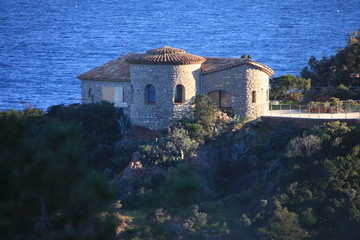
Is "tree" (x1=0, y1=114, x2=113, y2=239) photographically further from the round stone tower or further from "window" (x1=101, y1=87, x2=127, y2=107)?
"window" (x1=101, y1=87, x2=127, y2=107)

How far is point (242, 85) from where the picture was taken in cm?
4434

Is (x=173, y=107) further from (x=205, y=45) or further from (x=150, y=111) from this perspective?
(x=205, y=45)

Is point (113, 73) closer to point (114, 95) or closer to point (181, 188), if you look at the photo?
point (114, 95)

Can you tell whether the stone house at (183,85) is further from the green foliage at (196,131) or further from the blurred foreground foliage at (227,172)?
the green foliage at (196,131)

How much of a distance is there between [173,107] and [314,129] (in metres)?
8.20

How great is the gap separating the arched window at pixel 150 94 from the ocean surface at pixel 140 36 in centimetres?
3843

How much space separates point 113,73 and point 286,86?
1206cm

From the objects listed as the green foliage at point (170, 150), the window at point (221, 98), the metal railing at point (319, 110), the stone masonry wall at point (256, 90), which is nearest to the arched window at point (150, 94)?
the green foliage at point (170, 150)

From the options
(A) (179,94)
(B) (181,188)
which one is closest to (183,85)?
(A) (179,94)

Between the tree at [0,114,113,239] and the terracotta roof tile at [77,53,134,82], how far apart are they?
75.8 ft

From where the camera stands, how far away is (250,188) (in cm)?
4019

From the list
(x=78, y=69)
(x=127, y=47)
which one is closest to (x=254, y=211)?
(x=78, y=69)

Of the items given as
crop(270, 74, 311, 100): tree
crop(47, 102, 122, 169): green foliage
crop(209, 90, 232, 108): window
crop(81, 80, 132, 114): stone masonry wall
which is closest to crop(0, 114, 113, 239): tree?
crop(47, 102, 122, 169): green foliage

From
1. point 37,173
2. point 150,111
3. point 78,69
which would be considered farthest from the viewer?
point 78,69
